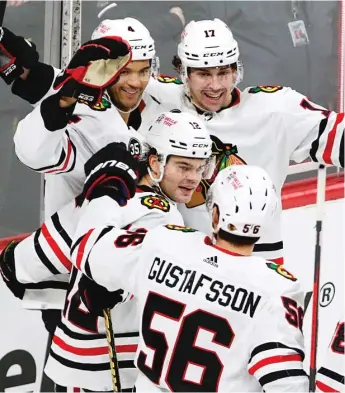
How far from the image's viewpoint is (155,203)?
8.43 ft

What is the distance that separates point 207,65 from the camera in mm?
2758

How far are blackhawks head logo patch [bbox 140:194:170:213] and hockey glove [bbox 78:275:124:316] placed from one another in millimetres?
184

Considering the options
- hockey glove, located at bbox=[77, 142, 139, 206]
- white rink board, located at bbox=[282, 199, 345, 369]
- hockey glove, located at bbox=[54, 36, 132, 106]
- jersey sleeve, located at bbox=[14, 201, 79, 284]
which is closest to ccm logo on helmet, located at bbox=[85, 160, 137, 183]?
hockey glove, located at bbox=[77, 142, 139, 206]

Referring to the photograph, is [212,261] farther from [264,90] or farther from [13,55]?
[264,90]

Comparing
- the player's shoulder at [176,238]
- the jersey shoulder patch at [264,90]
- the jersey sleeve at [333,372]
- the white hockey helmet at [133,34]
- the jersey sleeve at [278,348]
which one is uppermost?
the white hockey helmet at [133,34]

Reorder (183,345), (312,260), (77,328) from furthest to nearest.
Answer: (312,260)
(77,328)
(183,345)

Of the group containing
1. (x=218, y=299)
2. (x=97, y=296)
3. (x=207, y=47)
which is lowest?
(x=97, y=296)

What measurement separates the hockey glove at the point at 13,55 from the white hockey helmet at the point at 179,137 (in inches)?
12.2

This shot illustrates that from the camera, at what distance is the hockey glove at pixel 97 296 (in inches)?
99.0

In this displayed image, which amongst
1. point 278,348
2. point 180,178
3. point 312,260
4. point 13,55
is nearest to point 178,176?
point 180,178

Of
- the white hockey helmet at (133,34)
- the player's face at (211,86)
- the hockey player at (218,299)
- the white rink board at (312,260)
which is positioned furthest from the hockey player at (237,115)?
the white rink board at (312,260)

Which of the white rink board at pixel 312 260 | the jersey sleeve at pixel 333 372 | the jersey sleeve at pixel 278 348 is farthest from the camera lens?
the white rink board at pixel 312 260

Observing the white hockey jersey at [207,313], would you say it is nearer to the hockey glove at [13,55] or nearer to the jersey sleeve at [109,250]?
the jersey sleeve at [109,250]

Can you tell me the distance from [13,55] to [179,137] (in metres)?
0.39
